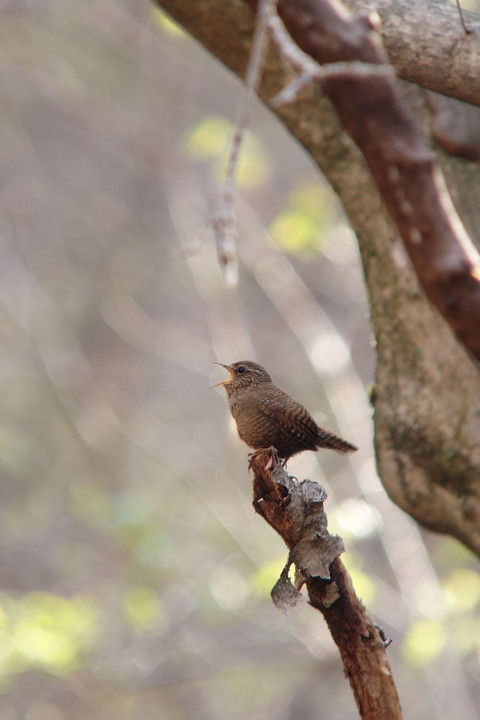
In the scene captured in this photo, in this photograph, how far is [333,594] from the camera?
1.92m

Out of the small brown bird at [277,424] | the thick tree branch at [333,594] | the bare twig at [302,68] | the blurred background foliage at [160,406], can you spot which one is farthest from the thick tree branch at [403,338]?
the blurred background foliage at [160,406]

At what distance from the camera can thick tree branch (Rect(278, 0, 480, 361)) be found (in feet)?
5.63

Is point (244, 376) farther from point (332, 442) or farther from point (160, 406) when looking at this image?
point (160, 406)

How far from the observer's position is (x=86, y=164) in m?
9.54

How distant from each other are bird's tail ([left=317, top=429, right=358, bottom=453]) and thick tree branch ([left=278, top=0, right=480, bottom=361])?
968mm

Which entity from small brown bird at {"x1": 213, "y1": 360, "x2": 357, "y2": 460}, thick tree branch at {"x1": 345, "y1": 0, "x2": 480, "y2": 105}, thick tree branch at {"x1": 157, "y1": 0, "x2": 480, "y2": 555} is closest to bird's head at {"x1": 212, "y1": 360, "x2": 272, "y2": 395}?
small brown bird at {"x1": 213, "y1": 360, "x2": 357, "y2": 460}

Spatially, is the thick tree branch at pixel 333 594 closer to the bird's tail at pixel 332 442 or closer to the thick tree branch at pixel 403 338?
the bird's tail at pixel 332 442

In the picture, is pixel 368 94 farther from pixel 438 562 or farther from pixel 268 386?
pixel 438 562

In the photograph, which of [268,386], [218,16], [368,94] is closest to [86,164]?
[218,16]

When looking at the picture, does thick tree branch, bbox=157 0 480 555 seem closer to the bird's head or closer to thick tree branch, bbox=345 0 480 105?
thick tree branch, bbox=345 0 480 105

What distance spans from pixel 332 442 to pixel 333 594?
0.86 meters

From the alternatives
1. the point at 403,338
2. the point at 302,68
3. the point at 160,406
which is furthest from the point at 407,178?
the point at 160,406

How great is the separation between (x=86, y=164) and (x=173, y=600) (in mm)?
5161

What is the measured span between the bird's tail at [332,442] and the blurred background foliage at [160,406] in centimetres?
178
